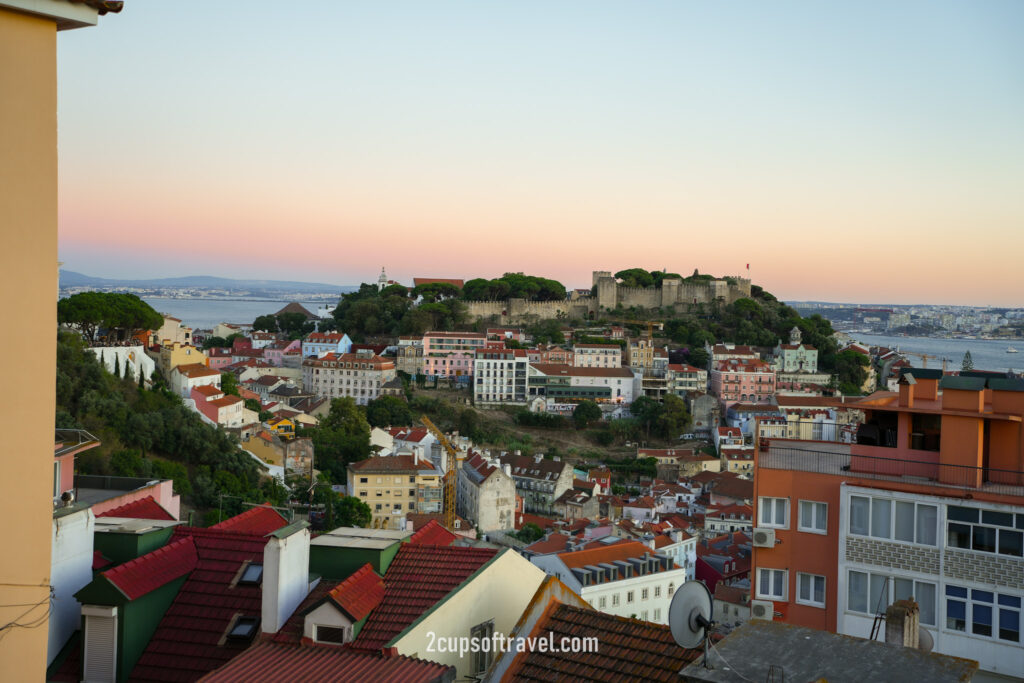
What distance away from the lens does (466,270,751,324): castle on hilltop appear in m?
61.0

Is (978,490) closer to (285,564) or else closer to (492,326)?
(285,564)

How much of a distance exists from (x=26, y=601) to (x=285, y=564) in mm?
1835

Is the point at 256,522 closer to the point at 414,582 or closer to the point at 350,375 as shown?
the point at 414,582

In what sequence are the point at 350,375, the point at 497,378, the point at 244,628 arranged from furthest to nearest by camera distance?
the point at 350,375 → the point at 497,378 → the point at 244,628

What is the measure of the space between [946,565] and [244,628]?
3.87 metres

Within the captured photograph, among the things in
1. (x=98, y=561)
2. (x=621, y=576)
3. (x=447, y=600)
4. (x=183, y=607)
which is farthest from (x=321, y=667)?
(x=621, y=576)

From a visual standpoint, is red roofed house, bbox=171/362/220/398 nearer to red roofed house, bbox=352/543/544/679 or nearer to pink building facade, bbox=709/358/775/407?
red roofed house, bbox=352/543/544/679

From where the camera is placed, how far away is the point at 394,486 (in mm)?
27828

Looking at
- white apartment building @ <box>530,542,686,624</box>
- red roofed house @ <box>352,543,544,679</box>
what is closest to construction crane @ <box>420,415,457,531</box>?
white apartment building @ <box>530,542,686,624</box>

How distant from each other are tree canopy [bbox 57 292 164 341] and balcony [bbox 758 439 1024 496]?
84.3 feet

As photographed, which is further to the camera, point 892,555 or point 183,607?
point 892,555

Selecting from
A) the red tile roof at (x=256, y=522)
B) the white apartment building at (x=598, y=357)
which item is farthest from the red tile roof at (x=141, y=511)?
the white apartment building at (x=598, y=357)

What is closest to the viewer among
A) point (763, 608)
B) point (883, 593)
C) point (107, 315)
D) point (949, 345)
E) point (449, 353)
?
point (883, 593)

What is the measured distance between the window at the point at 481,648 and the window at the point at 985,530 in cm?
270
